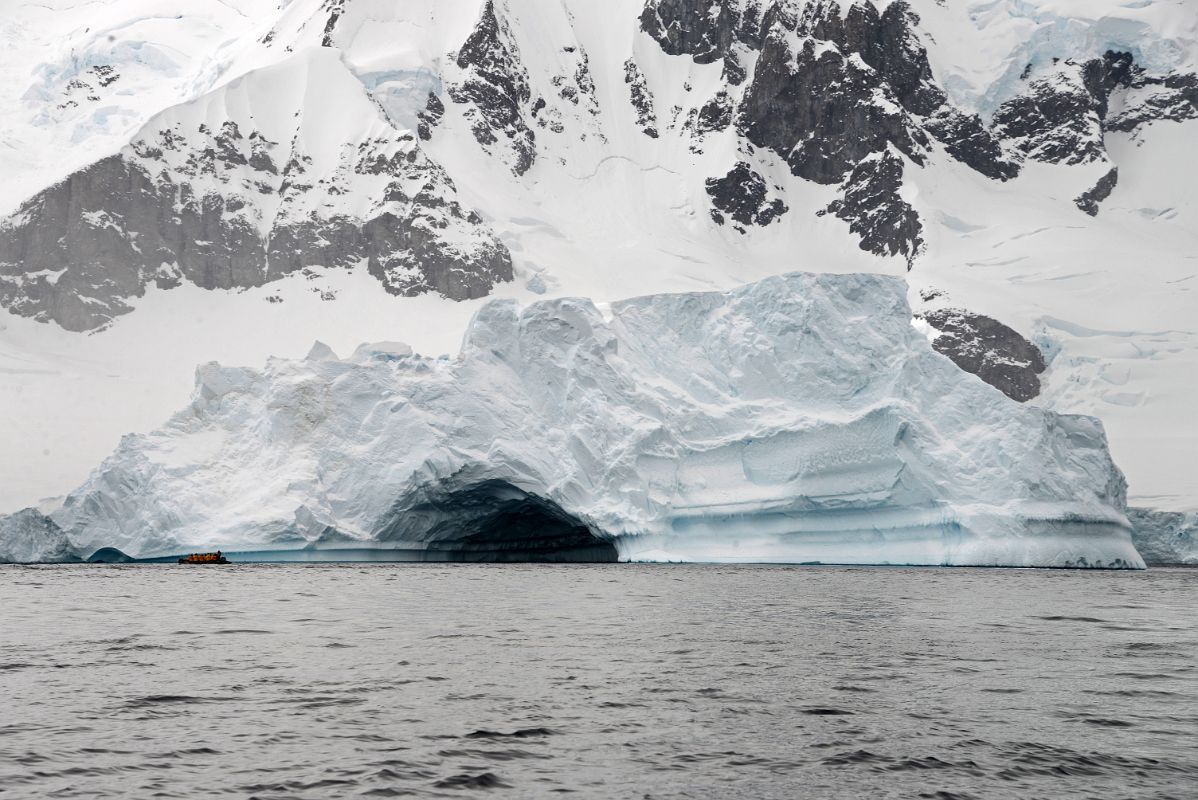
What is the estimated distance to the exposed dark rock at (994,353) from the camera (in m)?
107

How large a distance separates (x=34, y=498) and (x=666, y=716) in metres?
60.2

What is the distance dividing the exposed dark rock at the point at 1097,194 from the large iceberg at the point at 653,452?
8305 centimetres

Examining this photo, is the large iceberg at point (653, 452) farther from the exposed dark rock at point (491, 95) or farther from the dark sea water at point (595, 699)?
the exposed dark rock at point (491, 95)

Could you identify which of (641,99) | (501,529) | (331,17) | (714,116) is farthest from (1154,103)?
(501,529)

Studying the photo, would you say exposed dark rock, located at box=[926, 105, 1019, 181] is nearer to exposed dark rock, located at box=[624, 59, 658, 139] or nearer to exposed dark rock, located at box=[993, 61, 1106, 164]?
exposed dark rock, located at box=[993, 61, 1106, 164]

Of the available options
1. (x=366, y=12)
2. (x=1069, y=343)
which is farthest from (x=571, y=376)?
(x=366, y=12)

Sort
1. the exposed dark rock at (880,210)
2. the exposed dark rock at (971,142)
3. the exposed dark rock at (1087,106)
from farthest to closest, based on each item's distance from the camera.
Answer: the exposed dark rock at (971,142) → the exposed dark rock at (1087,106) → the exposed dark rock at (880,210)

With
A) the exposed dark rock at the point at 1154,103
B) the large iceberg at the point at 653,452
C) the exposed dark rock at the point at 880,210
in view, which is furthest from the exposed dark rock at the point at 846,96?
the large iceberg at the point at 653,452

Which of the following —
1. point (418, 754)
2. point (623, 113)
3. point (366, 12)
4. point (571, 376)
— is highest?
point (366, 12)

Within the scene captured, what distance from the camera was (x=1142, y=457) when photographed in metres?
86.5

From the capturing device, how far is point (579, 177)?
13525 centimetres

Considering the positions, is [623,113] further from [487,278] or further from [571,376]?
[571,376]

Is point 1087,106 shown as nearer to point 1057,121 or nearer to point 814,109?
point 1057,121

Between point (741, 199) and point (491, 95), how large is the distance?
24.6 m
